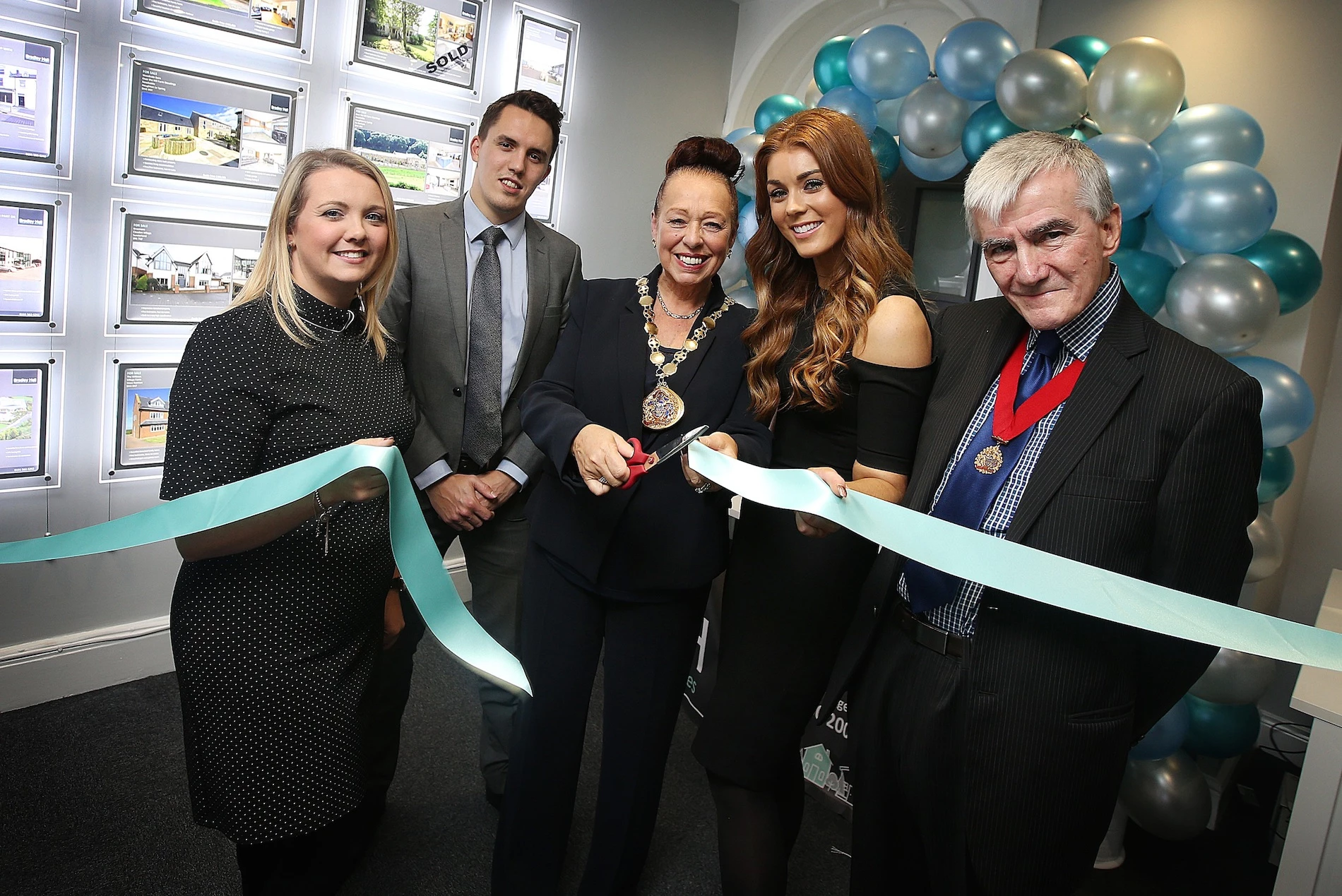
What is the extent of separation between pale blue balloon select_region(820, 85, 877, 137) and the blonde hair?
92.3 inches

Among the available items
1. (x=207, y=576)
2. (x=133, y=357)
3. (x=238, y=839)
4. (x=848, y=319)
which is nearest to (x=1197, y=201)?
(x=848, y=319)

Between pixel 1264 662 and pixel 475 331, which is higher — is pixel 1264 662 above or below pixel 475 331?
below

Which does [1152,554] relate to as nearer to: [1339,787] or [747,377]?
[747,377]

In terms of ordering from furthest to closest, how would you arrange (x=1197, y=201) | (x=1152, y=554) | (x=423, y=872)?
(x=1197, y=201) < (x=423, y=872) < (x=1152, y=554)

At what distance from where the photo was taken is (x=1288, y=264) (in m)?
2.68

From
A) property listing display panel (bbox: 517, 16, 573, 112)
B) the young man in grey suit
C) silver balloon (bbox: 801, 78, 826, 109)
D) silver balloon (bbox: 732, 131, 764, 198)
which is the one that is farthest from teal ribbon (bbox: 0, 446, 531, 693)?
silver balloon (bbox: 801, 78, 826, 109)

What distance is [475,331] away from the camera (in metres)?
2.44

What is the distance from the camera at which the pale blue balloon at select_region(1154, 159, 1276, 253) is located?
8.41 ft

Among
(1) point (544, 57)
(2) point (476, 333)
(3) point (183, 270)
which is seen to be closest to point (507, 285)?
(2) point (476, 333)

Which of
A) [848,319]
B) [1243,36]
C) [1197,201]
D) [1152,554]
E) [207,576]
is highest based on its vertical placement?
[1243,36]

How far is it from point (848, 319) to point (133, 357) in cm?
259

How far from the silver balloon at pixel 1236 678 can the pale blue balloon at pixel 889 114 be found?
2.34 meters

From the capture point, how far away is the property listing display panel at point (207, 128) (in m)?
2.87

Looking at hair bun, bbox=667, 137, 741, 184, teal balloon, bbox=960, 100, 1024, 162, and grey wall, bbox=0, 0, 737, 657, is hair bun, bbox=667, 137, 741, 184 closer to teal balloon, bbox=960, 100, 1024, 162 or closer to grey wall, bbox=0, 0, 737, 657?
teal balloon, bbox=960, 100, 1024, 162
